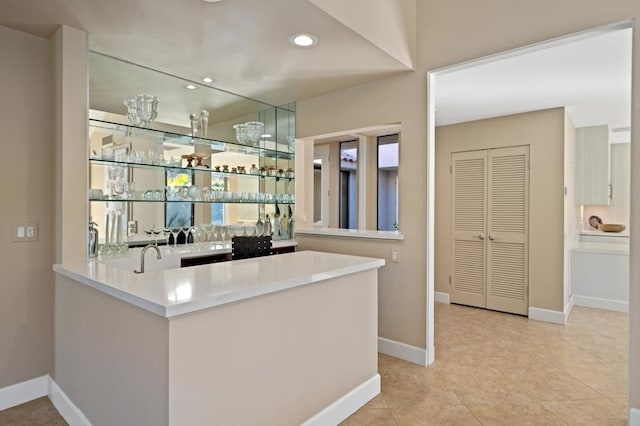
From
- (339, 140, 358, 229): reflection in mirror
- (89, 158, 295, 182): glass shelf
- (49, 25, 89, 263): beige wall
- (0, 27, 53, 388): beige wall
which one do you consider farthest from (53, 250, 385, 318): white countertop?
(339, 140, 358, 229): reflection in mirror

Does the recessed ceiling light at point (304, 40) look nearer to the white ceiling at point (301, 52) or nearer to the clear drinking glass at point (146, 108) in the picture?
the white ceiling at point (301, 52)

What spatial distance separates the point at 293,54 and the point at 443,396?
110 inches

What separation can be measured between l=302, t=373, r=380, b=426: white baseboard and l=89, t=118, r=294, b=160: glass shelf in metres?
2.61

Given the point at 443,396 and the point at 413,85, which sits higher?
the point at 413,85

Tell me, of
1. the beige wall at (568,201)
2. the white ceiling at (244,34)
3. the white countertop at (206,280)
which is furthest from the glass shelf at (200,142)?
the beige wall at (568,201)

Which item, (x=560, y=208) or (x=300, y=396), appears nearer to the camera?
(x=300, y=396)

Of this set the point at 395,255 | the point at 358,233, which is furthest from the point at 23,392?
the point at 395,255

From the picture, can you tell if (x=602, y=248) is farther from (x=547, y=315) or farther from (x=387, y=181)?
(x=387, y=181)

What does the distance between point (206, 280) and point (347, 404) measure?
1271 mm

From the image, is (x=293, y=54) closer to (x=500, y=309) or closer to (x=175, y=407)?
(x=175, y=407)

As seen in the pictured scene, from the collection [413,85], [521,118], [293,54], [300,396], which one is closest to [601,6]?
[413,85]

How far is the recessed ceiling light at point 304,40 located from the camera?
2553 millimetres

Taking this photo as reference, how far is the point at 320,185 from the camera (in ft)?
22.1

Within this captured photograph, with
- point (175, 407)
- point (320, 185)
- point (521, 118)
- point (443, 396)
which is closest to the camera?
point (175, 407)
